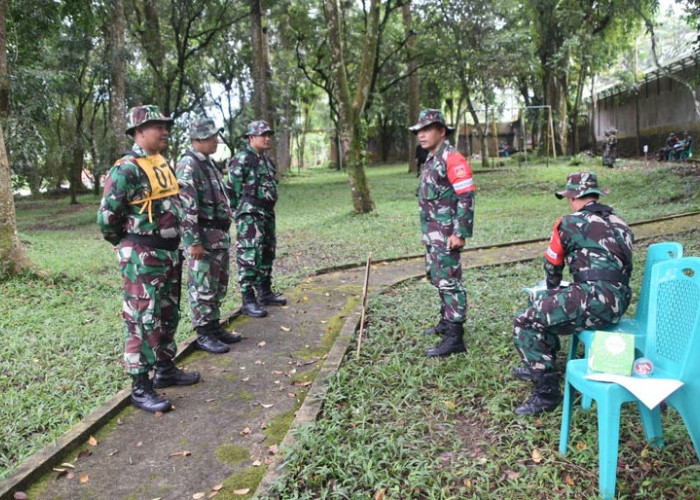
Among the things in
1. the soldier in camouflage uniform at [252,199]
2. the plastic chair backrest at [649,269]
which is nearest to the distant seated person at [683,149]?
the soldier in camouflage uniform at [252,199]

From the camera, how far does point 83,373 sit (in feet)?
15.4

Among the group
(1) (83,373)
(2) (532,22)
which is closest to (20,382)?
(1) (83,373)

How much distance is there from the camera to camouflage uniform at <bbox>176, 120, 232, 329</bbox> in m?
4.78

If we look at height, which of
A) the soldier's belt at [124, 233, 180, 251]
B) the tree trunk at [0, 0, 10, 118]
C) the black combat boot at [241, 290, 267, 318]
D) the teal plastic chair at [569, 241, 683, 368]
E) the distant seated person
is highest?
the tree trunk at [0, 0, 10, 118]

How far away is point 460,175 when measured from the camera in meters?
4.43

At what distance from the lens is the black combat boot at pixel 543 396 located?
3.46 m

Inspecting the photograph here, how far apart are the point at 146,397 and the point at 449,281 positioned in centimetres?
245

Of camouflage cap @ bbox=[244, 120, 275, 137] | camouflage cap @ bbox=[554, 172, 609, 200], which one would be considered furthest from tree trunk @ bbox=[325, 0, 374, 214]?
camouflage cap @ bbox=[554, 172, 609, 200]

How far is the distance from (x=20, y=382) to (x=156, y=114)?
97.2 inches

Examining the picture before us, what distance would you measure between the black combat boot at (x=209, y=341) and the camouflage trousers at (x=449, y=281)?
198 centimetres

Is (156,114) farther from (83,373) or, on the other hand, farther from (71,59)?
(71,59)

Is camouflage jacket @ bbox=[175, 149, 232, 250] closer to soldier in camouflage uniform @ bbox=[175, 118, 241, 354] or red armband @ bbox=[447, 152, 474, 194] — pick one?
soldier in camouflage uniform @ bbox=[175, 118, 241, 354]

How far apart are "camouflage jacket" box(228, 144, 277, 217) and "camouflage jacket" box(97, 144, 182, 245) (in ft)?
6.25

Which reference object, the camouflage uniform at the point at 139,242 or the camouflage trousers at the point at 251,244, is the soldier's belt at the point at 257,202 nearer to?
the camouflage trousers at the point at 251,244
